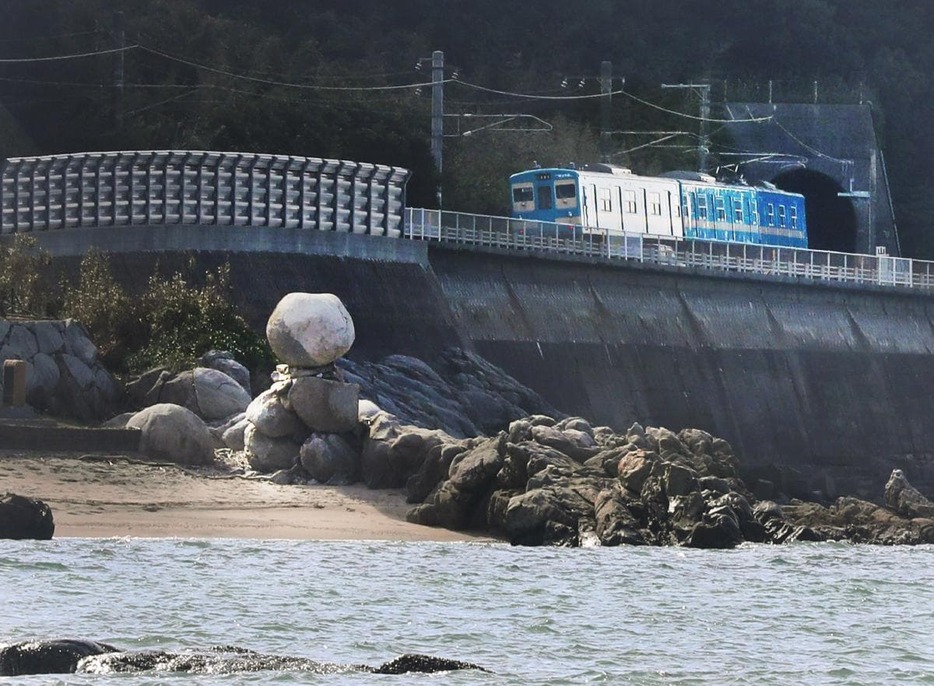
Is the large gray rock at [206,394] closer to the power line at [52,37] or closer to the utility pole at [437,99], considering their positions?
the utility pole at [437,99]

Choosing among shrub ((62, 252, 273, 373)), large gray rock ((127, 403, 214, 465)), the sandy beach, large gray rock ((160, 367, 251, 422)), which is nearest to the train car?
shrub ((62, 252, 273, 373))

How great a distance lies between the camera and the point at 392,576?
29.3m

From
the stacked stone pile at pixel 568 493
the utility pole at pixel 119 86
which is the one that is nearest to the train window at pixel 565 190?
the utility pole at pixel 119 86

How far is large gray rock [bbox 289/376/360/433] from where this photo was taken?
35906 millimetres

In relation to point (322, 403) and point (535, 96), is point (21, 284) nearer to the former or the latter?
point (322, 403)

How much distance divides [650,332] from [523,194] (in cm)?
1194

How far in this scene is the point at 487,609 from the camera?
88.3 feet

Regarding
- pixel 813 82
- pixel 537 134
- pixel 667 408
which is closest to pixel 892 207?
pixel 813 82

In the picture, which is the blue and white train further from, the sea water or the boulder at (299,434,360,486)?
the sea water

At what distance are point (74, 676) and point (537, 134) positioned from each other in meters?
69.0

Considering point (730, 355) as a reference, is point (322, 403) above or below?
below

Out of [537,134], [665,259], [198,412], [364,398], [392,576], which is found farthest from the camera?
[537,134]

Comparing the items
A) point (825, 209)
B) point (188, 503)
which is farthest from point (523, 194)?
point (188, 503)

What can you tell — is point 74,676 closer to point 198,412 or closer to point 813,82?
point 198,412
